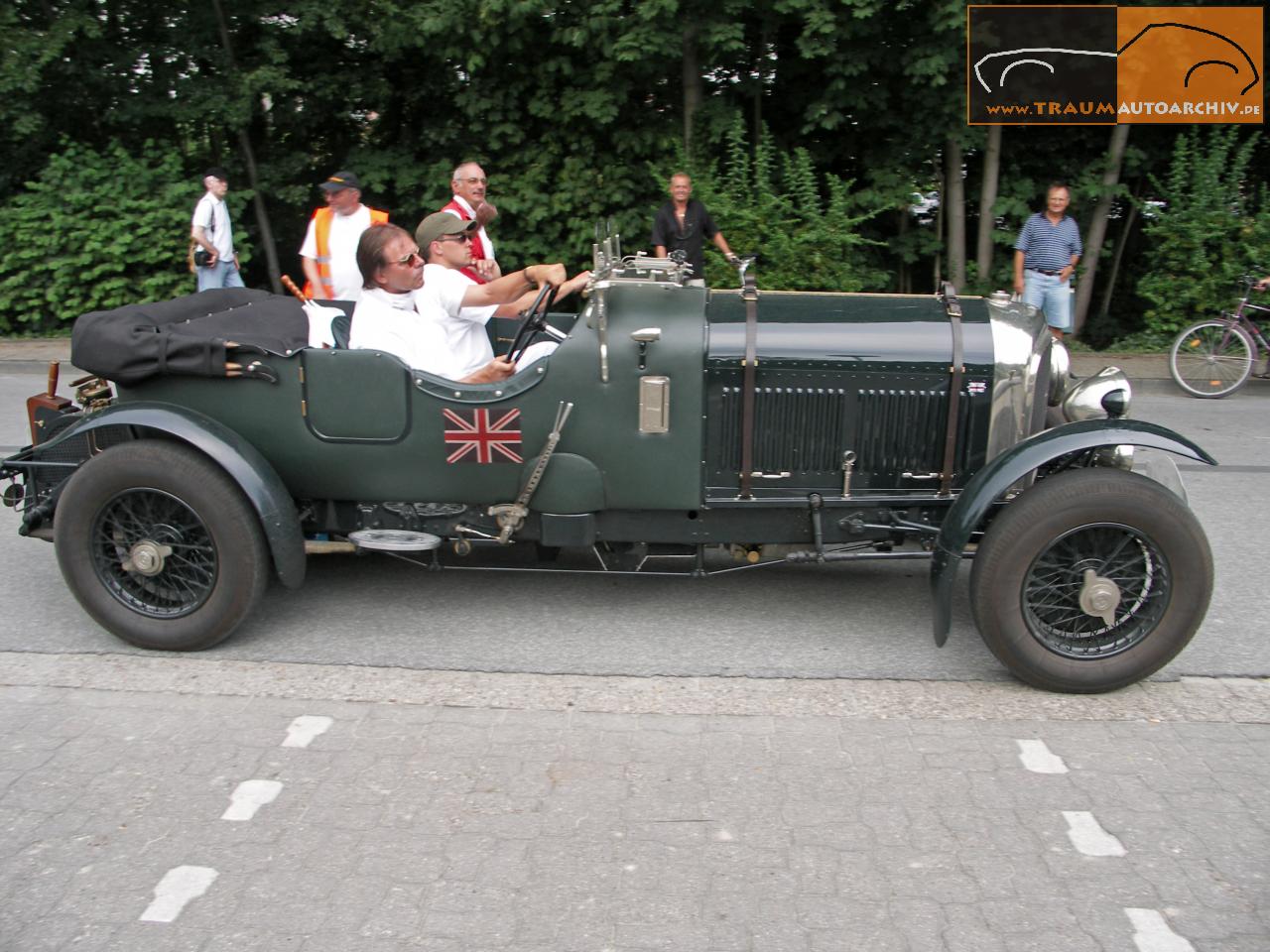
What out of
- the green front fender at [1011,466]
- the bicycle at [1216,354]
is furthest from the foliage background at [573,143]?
the green front fender at [1011,466]

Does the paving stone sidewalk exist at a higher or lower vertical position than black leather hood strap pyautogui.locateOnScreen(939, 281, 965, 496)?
lower

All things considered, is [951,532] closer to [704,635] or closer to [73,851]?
[704,635]

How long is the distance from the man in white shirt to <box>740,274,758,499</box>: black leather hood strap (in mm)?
7578

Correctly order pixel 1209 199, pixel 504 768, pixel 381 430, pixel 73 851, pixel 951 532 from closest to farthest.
A: pixel 73 851, pixel 504 768, pixel 951 532, pixel 381 430, pixel 1209 199

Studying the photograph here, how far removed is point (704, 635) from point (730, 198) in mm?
7170

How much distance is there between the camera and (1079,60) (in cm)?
1096

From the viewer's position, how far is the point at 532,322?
180 inches

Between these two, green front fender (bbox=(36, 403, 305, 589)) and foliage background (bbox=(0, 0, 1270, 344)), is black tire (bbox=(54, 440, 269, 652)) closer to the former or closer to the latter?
green front fender (bbox=(36, 403, 305, 589))

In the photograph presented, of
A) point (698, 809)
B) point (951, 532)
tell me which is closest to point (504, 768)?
point (698, 809)

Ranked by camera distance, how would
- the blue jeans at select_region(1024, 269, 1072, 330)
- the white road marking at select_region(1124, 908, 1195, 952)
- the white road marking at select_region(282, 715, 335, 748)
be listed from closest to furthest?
the white road marking at select_region(1124, 908, 1195, 952) → the white road marking at select_region(282, 715, 335, 748) → the blue jeans at select_region(1024, 269, 1072, 330)

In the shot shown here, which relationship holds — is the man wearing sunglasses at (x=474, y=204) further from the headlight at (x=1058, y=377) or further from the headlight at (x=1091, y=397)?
the headlight at (x=1091, y=397)

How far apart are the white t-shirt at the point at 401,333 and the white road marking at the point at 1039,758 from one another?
247cm

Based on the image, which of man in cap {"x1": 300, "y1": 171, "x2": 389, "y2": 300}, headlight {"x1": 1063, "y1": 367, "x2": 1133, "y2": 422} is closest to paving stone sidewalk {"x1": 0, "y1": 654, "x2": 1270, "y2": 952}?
headlight {"x1": 1063, "y1": 367, "x2": 1133, "y2": 422}

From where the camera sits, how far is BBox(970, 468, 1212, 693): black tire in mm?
3889
